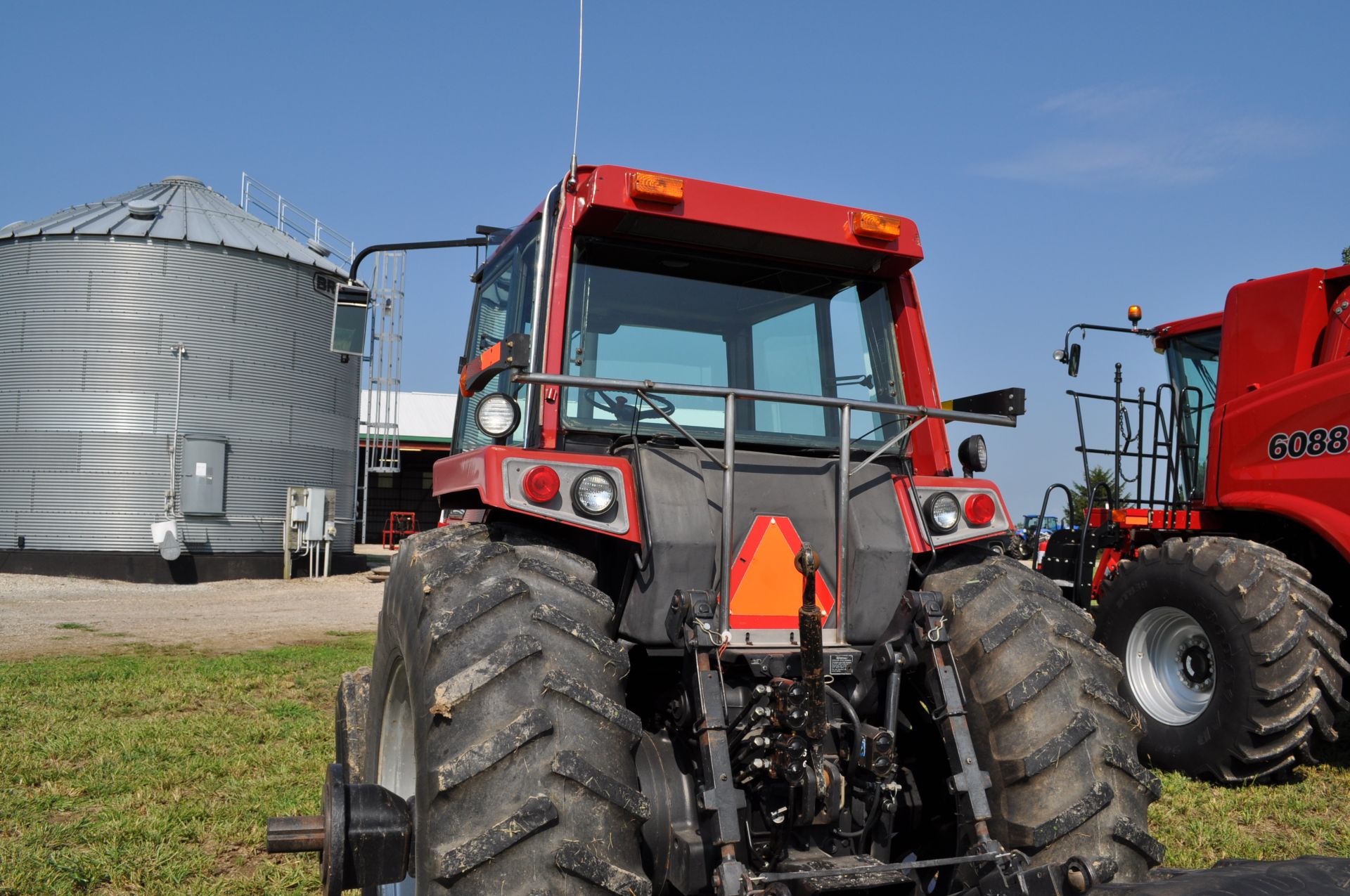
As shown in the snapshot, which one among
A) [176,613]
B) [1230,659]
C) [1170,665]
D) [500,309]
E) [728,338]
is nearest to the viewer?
[728,338]

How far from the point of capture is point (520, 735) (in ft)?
7.77

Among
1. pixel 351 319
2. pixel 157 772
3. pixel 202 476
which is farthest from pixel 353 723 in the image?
pixel 202 476

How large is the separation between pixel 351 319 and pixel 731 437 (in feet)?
9.72

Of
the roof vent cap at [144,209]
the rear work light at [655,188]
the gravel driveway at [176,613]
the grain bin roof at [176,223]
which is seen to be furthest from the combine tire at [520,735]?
the roof vent cap at [144,209]

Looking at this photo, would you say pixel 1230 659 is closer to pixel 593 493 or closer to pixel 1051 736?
pixel 1051 736

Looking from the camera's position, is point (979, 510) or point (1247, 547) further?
point (1247, 547)

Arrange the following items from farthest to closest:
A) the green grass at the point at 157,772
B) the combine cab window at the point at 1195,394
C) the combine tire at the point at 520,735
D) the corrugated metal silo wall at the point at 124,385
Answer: the corrugated metal silo wall at the point at 124,385
the combine cab window at the point at 1195,394
the green grass at the point at 157,772
the combine tire at the point at 520,735

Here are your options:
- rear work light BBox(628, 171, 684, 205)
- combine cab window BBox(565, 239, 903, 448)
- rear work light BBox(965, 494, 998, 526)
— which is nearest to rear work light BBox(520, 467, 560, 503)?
combine cab window BBox(565, 239, 903, 448)

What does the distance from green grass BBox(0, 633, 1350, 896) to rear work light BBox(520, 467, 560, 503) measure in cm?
231

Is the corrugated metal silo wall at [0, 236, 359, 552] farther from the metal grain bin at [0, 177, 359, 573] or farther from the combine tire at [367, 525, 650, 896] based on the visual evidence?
the combine tire at [367, 525, 650, 896]

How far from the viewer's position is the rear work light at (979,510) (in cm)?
351

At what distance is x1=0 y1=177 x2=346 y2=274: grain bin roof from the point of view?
20.9 meters

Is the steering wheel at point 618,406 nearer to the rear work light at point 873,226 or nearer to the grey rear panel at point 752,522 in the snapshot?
the grey rear panel at point 752,522

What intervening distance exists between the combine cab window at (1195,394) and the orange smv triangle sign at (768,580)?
19.0 ft
